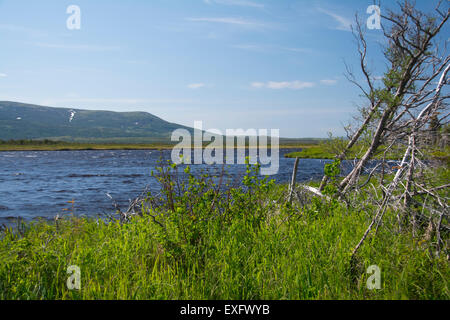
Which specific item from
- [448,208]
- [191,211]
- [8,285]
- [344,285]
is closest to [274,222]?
[191,211]

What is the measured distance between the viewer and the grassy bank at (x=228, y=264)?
13.7ft

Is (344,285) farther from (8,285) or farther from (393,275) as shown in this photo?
(8,285)

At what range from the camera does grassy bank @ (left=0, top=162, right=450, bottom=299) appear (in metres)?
4.18

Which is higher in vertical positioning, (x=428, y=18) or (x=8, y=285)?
(x=428, y=18)

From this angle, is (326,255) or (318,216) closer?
(326,255)

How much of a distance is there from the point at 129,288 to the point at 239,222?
279cm

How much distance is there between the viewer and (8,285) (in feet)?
14.2

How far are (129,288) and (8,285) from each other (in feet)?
5.27

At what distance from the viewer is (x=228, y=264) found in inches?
188

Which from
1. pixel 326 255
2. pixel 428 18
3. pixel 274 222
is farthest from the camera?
pixel 274 222

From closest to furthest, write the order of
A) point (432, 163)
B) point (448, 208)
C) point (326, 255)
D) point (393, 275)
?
→ point (393, 275) → point (326, 255) → point (448, 208) → point (432, 163)

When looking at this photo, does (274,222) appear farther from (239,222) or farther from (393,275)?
(393,275)
